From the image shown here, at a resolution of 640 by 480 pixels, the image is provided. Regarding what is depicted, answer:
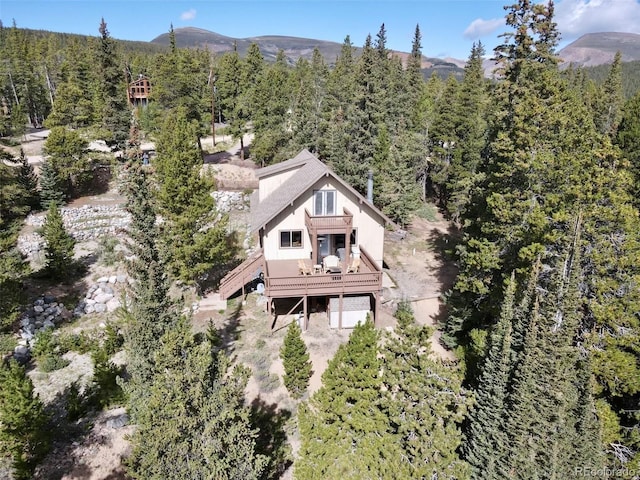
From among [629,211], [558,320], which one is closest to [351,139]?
[629,211]

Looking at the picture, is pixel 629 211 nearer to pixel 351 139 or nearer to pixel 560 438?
pixel 560 438

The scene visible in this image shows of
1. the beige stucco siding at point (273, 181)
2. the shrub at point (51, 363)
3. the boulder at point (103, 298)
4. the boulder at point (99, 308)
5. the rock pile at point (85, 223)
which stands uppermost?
the beige stucco siding at point (273, 181)

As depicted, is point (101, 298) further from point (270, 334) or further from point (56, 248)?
point (270, 334)

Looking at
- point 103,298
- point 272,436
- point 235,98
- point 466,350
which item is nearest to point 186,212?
point 103,298

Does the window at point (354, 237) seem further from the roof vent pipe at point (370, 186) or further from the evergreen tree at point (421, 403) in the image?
the evergreen tree at point (421, 403)

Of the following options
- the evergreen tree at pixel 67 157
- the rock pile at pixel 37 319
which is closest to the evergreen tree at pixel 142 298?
the rock pile at pixel 37 319

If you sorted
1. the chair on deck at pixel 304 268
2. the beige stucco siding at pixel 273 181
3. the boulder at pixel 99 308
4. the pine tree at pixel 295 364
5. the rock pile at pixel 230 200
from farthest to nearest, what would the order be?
1. the rock pile at pixel 230 200
2. the beige stucco siding at pixel 273 181
3. the boulder at pixel 99 308
4. the chair on deck at pixel 304 268
5. the pine tree at pixel 295 364
